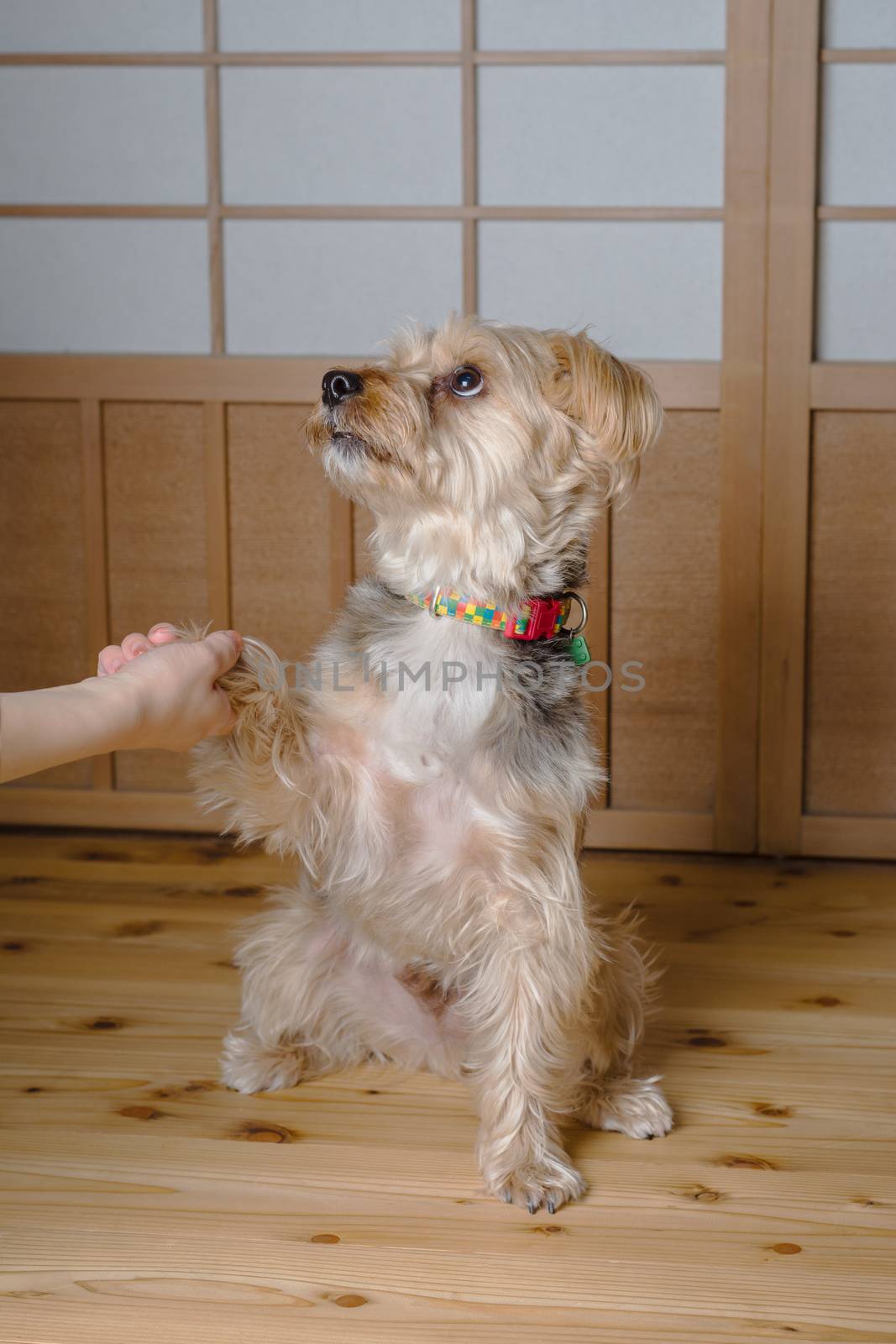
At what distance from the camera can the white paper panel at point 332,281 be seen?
2705mm

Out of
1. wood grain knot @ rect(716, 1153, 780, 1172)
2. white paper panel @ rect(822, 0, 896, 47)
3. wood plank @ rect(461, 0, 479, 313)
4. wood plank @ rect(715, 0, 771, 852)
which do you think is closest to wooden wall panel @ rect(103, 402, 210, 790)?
wood plank @ rect(461, 0, 479, 313)

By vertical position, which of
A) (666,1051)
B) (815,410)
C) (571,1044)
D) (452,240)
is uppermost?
(452,240)

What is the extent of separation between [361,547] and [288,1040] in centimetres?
116

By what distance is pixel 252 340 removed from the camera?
109 inches

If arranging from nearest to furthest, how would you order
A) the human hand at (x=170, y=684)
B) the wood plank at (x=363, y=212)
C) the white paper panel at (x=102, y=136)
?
the human hand at (x=170, y=684) → the wood plank at (x=363, y=212) → the white paper panel at (x=102, y=136)

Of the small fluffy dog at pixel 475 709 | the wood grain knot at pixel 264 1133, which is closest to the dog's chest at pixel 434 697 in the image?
the small fluffy dog at pixel 475 709

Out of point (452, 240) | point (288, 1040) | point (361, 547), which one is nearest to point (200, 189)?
point (452, 240)

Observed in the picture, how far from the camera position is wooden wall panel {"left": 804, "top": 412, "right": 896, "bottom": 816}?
260 centimetres

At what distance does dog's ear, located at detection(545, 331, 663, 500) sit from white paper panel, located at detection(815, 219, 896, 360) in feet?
3.83

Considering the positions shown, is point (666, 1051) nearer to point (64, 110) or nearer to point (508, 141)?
point (508, 141)

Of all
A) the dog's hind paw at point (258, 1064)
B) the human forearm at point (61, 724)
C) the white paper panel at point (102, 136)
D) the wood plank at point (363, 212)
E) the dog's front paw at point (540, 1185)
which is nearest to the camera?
the human forearm at point (61, 724)

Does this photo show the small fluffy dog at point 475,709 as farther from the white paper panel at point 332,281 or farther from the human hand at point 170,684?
the white paper panel at point 332,281

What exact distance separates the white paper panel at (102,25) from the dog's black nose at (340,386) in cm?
152

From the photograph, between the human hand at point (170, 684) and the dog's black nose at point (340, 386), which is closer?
the human hand at point (170, 684)
